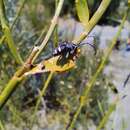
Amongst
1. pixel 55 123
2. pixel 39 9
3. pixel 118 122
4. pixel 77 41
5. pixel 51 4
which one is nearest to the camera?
pixel 77 41

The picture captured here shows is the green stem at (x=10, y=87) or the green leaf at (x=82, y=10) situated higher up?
the green leaf at (x=82, y=10)

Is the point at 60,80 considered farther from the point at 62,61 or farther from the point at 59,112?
the point at 62,61

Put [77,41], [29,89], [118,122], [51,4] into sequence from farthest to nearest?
[51,4], [29,89], [118,122], [77,41]

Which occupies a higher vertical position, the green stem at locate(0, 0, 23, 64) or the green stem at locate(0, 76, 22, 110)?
the green stem at locate(0, 0, 23, 64)

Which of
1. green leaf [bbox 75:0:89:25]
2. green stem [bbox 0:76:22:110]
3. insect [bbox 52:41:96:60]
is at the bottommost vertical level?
green stem [bbox 0:76:22:110]

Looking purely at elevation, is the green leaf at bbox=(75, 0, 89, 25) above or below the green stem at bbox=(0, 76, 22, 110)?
above

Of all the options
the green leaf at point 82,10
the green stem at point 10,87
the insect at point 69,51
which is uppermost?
the green leaf at point 82,10

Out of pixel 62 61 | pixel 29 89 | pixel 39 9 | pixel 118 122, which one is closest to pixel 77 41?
pixel 62 61

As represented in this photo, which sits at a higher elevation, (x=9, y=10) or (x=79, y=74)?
(x=9, y=10)
